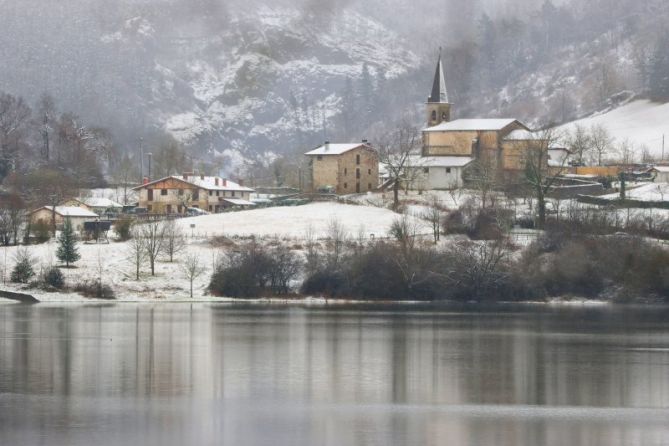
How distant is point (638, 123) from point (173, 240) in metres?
96.2

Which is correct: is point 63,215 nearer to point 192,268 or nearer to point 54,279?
point 54,279

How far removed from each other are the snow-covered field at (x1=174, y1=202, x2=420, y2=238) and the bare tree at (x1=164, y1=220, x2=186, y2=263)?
1302 mm

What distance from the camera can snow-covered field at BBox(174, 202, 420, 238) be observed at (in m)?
89.6

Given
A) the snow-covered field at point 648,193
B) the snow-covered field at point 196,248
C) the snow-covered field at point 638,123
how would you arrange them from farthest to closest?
the snow-covered field at point 638,123, the snow-covered field at point 648,193, the snow-covered field at point 196,248

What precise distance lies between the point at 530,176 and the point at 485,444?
222 ft

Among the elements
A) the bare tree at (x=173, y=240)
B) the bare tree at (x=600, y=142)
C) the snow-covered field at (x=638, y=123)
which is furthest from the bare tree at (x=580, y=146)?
the bare tree at (x=173, y=240)

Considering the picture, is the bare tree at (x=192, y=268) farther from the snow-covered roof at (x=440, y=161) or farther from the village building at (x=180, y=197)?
the snow-covered roof at (x=440, y=161)

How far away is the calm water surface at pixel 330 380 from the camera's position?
32.8 metres

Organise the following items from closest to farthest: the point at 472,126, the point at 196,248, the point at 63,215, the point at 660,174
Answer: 1. the point at 196,248
2. the point at 63,215
3. the point at 660,174
4. the point at 472,126

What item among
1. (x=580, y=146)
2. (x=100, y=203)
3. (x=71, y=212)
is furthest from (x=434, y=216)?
(x=580, y=146)

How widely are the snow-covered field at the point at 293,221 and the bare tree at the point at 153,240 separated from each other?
2.88 m

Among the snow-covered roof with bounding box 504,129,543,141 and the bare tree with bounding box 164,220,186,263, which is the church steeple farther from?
the bare tree with bounding box 164,220,186,263

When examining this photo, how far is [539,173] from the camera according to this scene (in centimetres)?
9556

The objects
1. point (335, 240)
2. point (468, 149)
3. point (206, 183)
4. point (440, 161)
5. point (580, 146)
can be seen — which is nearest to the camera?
point (335, 240)
